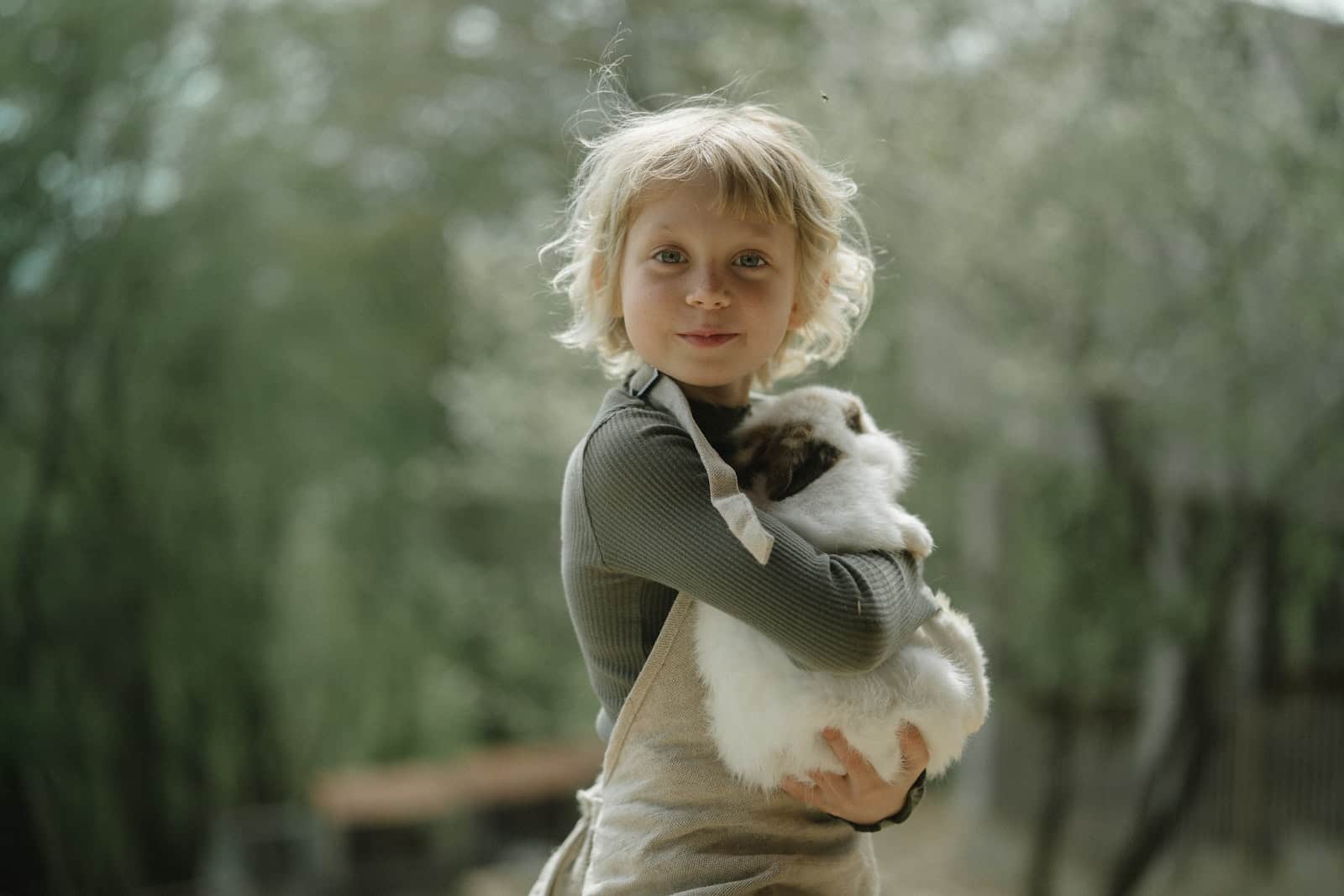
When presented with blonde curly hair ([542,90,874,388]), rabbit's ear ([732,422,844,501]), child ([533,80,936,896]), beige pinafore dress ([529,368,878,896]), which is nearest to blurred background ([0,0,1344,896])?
blonde curly hair ([542,90,874,388])

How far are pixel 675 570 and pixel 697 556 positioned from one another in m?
0.02

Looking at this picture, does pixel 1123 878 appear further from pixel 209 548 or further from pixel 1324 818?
pixel 209 548

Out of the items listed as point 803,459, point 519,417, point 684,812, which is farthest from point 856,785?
point 519,417

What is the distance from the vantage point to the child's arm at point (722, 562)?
2.73 ft

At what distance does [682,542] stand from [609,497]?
0.08 m

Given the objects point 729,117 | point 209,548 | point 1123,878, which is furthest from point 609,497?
point 209,548

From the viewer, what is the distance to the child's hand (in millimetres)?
902

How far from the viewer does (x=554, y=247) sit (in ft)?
3.87

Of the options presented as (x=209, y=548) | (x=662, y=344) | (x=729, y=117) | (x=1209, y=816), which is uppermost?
(x=729, y=117)

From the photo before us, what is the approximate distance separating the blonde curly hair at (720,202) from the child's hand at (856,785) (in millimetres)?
404

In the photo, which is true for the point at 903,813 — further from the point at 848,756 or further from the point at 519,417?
the point at 519,417

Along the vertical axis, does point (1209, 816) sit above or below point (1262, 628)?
below

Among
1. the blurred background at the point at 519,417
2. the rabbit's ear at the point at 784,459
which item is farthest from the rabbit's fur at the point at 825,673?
the blurred background at the point at 519,417

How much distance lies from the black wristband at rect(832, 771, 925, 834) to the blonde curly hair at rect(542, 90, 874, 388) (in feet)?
1.40
